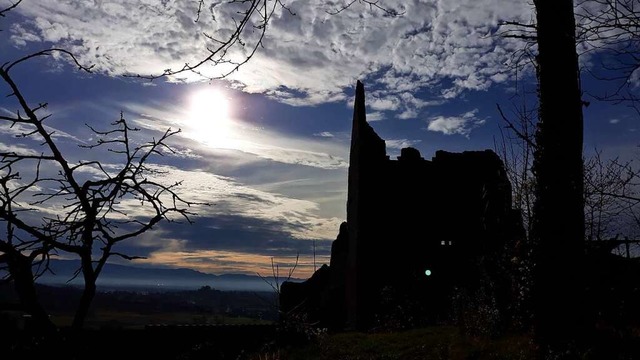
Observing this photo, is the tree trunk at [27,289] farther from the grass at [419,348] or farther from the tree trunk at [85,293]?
the grass at [419,348]

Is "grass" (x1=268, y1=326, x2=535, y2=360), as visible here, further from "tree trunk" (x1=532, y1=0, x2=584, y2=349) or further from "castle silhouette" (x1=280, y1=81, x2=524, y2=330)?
"castle silhouette" (x1=280, y1=81, x2=524, y2=330)

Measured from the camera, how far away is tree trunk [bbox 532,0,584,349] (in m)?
7.51

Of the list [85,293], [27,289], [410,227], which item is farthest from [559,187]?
[410,227]

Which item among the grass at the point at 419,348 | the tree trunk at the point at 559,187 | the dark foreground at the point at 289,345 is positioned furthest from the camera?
the grass at the point at 419,348

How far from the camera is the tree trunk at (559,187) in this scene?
7508 mm

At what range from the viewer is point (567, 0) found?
26.1 feet

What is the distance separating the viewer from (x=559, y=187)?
7.76m

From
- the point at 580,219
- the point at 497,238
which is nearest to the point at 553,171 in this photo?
the point at 580,219

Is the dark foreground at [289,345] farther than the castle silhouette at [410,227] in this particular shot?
No

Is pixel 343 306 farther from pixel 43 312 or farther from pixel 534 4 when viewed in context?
pixel 43 312

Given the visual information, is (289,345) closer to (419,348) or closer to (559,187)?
(419,348)

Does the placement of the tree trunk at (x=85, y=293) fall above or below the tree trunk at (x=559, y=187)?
below

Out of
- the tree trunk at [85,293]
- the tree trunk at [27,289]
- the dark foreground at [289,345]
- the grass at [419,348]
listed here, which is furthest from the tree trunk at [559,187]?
the tree trunk at [27,289]

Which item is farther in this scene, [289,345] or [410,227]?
[410,227]
